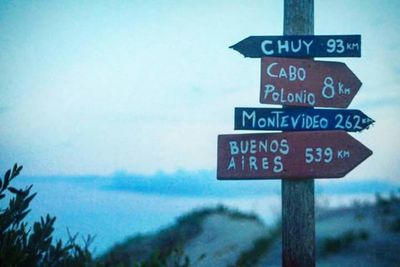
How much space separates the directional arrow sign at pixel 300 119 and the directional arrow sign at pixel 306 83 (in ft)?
0.25

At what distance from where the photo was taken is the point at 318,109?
13.7 feet

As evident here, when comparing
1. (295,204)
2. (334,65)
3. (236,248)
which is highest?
(334,65)

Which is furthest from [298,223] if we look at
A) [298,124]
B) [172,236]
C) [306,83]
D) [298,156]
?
[172,236]

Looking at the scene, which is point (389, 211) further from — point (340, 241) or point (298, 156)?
point (298, 156)

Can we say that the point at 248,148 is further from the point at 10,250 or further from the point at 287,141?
the point at 10,250

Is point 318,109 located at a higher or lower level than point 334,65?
lower

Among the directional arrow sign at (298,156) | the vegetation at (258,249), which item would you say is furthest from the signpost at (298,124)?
the vegetation at (258,249)

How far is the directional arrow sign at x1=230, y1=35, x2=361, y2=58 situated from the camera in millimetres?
4227

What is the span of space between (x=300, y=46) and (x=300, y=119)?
72 cm

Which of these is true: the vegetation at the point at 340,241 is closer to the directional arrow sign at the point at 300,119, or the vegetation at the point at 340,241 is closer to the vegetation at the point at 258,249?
the vegetation at the point at 258,249

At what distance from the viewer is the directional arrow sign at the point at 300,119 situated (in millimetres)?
4121

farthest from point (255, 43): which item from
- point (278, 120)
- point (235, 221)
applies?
point (235, 221)

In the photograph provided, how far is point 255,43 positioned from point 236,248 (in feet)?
28.8

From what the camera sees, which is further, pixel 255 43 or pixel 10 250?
pixel 255 43
